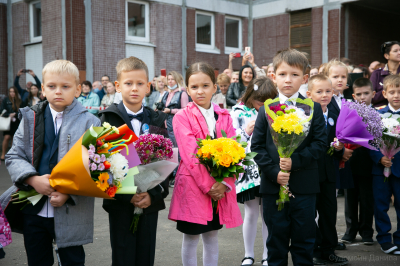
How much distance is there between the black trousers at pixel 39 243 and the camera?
2.79m

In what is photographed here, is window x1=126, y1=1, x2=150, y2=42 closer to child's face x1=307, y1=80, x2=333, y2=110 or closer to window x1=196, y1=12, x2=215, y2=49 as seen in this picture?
window x1=196, y1=12, x2=215, y2=49

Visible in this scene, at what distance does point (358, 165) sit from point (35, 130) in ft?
11.6

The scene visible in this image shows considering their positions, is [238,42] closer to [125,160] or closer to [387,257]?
[387,257]

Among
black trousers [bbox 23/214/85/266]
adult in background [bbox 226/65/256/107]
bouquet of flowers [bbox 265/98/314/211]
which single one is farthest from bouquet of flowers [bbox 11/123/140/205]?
adult in background [bbox 226/65/256/107]

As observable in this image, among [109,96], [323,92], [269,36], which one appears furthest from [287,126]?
[269,36]

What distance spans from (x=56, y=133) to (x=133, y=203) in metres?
0.76

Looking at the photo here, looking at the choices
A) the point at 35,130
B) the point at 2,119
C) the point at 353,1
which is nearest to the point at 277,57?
the point at 35,130

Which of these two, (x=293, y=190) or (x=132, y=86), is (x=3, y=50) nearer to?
(x=132, y=86)

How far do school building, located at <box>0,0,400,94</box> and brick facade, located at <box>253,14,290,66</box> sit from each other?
0.12ft

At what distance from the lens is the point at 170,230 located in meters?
5.09

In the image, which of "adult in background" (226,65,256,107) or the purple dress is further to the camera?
"adult in background" (226,65,256,107)

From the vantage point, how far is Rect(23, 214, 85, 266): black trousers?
2791mm

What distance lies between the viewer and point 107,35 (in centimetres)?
1269

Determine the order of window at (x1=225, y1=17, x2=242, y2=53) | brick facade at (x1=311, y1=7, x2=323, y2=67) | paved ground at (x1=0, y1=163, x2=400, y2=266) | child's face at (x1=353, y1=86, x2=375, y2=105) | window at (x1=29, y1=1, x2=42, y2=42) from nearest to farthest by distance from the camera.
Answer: paved ground at (x1=0, y1=163, x2=400, y2=266)
child's face at (x1=353, y1=86, x2=375, y2=105)
window at (x1=29, y1=1, x2=42, y2=42)
brick facade at (x1=311, y1=7, x2=323, y2=67)
window at (x1=225, y1=17, x2=242, y2=53)
